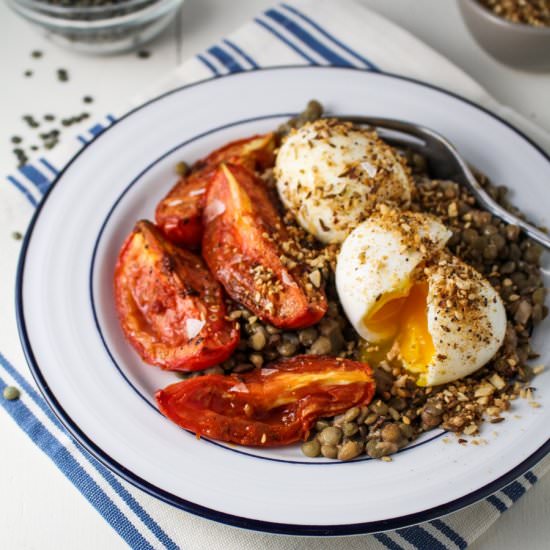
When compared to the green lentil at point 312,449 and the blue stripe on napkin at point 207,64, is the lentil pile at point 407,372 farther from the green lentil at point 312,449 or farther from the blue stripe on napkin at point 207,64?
the blue stripe on napkin at point 207,64

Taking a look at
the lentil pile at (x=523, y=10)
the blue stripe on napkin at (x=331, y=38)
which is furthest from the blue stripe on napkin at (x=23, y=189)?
the lentil pile at (x=523, y=10)

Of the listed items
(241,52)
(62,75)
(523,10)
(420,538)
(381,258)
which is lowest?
(420,538)

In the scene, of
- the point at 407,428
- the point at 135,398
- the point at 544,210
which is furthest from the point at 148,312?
the point at 544,210

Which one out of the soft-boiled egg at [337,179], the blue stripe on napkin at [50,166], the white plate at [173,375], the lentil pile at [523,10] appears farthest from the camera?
the lentil pile at [523,10]

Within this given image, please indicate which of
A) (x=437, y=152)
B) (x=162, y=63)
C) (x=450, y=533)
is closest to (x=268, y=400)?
(x=450, y=533)

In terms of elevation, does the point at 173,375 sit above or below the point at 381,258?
above

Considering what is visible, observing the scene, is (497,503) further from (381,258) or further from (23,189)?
(23,189)
